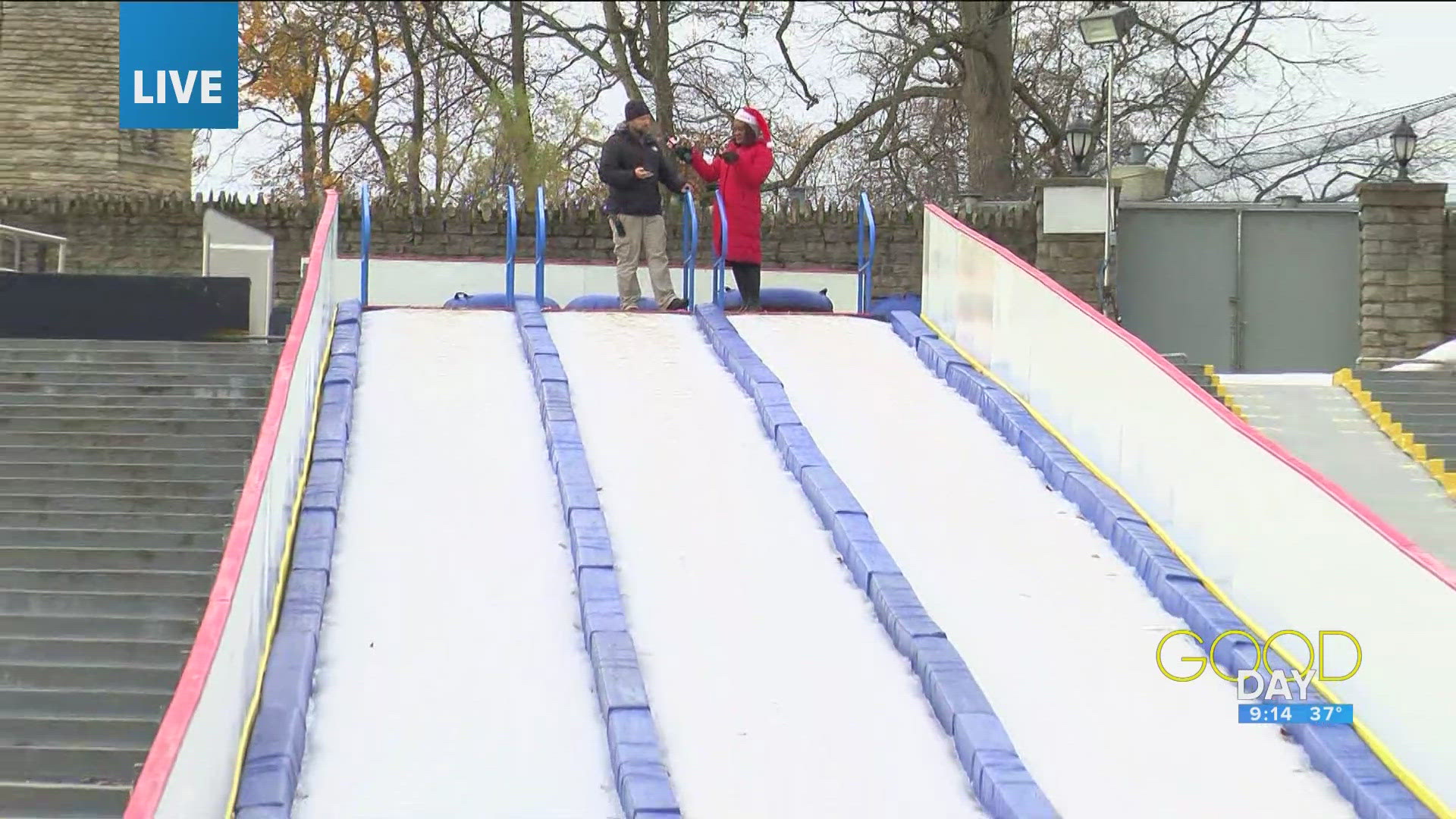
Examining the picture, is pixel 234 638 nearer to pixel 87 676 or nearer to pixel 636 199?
pixel 87 676

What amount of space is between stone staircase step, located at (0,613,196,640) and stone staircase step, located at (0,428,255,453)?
8.89ft

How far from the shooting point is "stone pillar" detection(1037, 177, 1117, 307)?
→ 61.3ft

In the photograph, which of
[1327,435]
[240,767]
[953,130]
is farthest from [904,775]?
[953,130]

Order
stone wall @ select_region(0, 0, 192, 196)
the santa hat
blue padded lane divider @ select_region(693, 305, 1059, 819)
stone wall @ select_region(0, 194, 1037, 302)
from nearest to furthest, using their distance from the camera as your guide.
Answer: blue padded lane divider @ select_region(693, 305, 1059, 819)
the santa hat
stone wall @ select_region(0, 194, 1037, 302)
stone wall @ select_region(0, 0, 192, 196)

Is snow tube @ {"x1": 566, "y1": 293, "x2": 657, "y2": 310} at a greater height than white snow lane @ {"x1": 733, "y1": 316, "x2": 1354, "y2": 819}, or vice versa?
snow tube @ {"x1": 566, "y1": 293, "x2": 657, "y2": 310}

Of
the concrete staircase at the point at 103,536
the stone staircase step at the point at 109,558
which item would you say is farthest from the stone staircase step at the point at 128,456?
the stone staircase step at the point at 109,558

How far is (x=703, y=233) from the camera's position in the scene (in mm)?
20719

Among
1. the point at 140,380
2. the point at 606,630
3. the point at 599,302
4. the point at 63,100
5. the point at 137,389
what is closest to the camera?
the point at 606,630

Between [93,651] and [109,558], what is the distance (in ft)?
3.76

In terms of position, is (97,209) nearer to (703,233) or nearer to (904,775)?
(703,233)

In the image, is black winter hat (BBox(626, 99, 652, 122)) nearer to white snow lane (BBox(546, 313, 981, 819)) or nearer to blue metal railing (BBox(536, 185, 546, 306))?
blue metal railing (BBox(536, 185, 546, 306))

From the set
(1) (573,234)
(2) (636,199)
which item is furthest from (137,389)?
(1) (573,234)

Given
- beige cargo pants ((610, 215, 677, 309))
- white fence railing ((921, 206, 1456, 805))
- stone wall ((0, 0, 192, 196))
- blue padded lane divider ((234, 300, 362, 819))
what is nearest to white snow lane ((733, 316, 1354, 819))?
white fence railing ((921, 206, 1456, 805))

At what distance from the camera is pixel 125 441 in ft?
35.9
